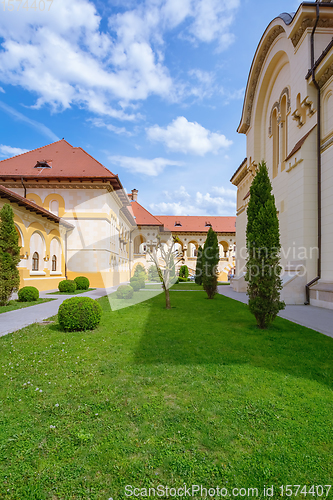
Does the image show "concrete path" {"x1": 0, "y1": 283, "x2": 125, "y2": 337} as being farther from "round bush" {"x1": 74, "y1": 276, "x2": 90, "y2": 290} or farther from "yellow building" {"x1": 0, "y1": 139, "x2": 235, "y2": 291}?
"round bush" {"x1": 74, "y1": 276, "x2": 90, "y2": 290}

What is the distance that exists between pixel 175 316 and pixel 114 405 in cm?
633

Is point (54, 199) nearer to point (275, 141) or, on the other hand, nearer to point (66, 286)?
point (66, 286)

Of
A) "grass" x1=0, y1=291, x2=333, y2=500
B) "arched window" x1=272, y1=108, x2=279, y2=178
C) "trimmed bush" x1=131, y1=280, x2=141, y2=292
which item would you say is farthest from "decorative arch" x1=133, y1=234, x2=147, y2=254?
"grass" x1=0, y1=291, x2=333, y2=500

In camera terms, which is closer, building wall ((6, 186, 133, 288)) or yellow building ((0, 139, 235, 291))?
yellow building ((0, 139, 235, 291))

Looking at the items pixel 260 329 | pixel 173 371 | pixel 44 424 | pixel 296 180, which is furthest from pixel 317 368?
pixel 296 180

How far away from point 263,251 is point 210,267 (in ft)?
28.4

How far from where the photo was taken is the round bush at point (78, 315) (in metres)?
7.40

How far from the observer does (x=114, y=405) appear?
343cm

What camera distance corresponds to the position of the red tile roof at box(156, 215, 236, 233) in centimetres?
4859

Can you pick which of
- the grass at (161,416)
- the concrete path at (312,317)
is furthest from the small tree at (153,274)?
the grass at (161,416)

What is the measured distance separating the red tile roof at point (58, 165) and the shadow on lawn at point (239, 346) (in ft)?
57.5

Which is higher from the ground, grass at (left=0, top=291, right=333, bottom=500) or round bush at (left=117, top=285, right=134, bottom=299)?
grass at (left=0, top=291, right=333, bottom=500)

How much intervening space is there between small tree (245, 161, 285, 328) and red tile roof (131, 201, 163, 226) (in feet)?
116

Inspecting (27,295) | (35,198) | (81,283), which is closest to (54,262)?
(81,283)
